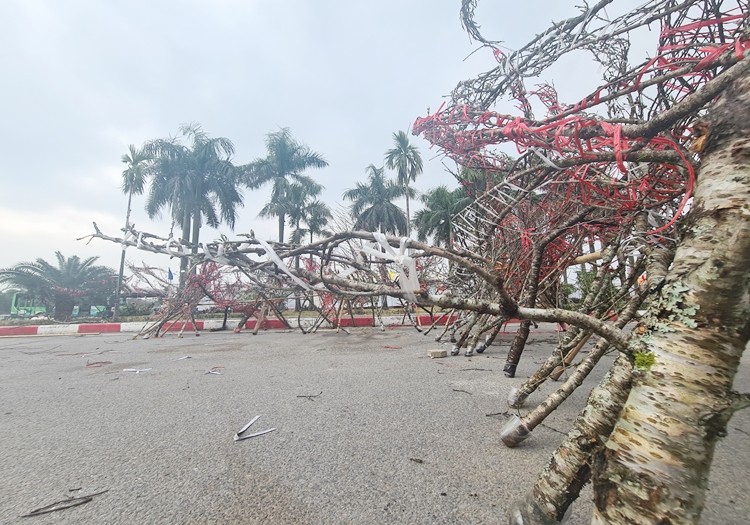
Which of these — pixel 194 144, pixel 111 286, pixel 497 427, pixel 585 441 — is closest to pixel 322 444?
pixel 497 427

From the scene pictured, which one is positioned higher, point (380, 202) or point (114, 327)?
point (380, 202)

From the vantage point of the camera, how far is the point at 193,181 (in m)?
24.4

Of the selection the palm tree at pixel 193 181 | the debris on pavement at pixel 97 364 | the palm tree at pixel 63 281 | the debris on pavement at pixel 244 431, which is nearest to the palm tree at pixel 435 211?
the palm tree at pixel 193 181

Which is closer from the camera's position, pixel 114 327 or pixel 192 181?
pixel 114 327

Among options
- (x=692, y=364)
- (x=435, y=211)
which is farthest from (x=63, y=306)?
(x=692, y=364)

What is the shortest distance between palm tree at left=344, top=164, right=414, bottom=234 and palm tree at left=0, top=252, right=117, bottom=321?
18395 mm

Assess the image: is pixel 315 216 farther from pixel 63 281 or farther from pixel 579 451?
pixel 579 451

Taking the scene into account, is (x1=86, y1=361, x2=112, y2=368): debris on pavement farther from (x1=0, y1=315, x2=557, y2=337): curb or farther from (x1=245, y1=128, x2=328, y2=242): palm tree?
(x1=245, y1=128, x2=328, y2=242): palm tree

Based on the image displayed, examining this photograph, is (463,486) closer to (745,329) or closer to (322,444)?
(322,444)

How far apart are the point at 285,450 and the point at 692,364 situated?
6.97ft

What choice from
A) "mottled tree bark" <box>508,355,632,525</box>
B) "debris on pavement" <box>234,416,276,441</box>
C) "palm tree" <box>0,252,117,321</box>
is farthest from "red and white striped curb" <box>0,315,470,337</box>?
"mottled tree bark" <box>508,355,632,525</box>

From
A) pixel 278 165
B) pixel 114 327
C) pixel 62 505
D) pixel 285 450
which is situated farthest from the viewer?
pixel 278 165

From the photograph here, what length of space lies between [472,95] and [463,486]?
2943 mm

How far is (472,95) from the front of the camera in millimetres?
3111
